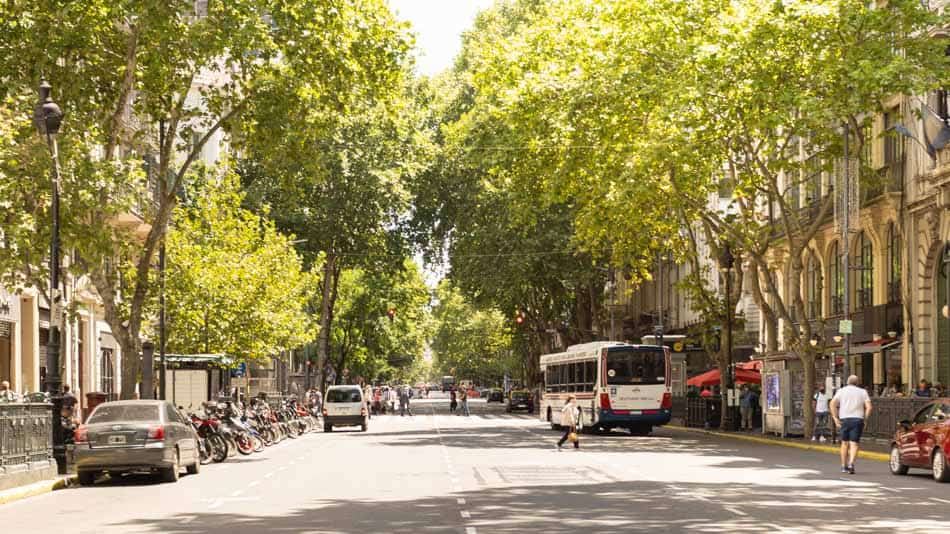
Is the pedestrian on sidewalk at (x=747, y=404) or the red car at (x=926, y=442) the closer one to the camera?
the red car at (x=926, y=442)

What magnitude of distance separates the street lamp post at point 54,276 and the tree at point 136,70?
2.18m

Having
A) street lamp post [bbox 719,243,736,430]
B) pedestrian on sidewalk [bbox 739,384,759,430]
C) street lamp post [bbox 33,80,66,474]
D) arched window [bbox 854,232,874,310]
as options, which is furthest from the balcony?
street lamp post [bbox 33,80,66,474]

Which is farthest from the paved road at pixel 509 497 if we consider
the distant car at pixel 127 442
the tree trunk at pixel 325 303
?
the tree trunk at pixel 325 303

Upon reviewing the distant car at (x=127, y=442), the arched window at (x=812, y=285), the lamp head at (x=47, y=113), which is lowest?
the distant car at (x=127, y=442)

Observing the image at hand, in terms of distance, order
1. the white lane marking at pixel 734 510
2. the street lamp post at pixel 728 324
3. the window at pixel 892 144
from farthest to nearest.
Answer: the street lamp post at pixel 728 324, the window at pixel 892 144, the white lane marking at pixel 734 510

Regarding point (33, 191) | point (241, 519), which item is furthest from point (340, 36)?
point (241, 519)

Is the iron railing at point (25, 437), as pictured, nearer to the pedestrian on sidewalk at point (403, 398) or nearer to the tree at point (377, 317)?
the tree at point (377, 317)

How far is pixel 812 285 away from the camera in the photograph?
193 ft

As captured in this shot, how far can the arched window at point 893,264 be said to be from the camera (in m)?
47.9

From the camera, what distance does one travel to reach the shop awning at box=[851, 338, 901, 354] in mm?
47697

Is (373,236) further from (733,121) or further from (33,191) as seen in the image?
(33,191)

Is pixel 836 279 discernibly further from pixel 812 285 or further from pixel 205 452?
pixel 205 452

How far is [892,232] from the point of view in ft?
160

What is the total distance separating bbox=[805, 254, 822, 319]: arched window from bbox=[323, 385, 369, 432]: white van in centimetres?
1723
